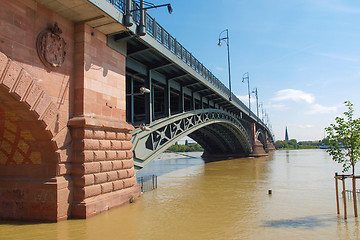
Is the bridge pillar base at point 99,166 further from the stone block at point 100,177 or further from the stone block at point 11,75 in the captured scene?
the stone block at point 11,75

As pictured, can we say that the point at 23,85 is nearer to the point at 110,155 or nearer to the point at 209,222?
the point at 110,155

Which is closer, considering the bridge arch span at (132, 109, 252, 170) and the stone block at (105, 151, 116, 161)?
the stone block at (105, 151, 116, 161)

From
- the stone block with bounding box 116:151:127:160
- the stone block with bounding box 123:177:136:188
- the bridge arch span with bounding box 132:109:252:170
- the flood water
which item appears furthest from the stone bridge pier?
the bridge arch span with bounding box 132:109:252:170

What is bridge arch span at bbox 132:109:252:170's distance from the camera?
53.5 feet

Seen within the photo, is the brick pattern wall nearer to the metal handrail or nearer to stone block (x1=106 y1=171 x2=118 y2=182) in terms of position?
stone block (x1=106 y1=171 x2=118 y2=182)

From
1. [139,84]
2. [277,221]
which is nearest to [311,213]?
[277,221]

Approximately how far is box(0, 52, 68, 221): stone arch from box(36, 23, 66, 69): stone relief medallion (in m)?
0.98

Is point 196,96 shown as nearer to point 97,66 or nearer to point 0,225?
point 97,66

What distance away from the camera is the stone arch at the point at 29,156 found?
29.9 ft

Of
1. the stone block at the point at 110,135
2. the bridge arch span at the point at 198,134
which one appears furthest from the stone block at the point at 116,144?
the bridge arch span at the point at 198,134

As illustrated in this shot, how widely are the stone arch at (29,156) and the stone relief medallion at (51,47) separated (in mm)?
981

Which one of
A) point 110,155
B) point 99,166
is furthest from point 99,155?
point 110,155

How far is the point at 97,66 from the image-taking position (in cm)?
1190

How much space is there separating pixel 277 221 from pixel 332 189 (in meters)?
9.22
